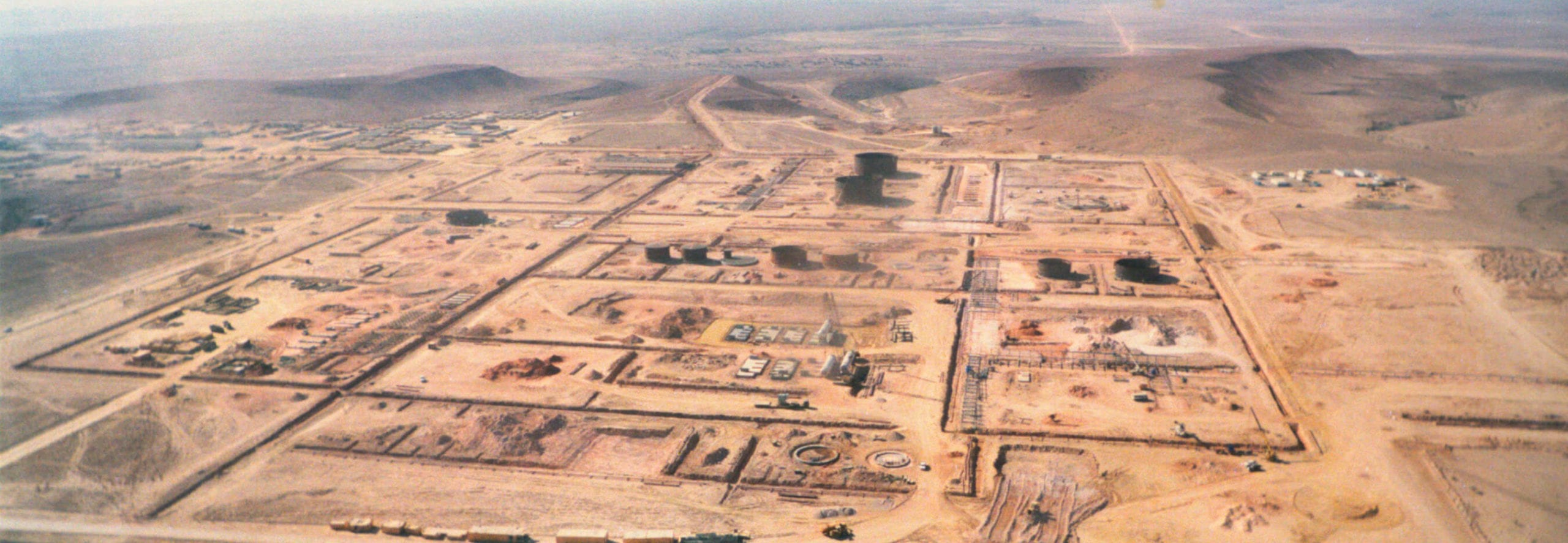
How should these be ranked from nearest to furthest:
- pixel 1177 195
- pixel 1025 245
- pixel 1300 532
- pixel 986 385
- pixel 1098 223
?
pixel 1300 532, pixel 986 385, pixel 1025 245, pixel 1098 223, pixel 1177 195

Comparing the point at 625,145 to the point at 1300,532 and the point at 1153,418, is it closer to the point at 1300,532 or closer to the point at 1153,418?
the point at 1153,418

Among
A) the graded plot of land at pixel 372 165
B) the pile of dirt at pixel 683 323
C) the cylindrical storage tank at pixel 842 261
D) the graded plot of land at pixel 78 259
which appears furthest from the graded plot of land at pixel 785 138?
the graded plot of land at pixel 78 259

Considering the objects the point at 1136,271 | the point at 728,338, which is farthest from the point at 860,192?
the point at 728,338

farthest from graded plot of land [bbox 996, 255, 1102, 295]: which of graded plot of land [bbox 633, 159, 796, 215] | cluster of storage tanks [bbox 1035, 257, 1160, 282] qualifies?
graded plot of land [bbox 633, 159, 796, 215]

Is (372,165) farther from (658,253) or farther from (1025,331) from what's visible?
(1025,331)

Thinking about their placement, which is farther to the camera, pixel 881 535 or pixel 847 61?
pixel 847 61

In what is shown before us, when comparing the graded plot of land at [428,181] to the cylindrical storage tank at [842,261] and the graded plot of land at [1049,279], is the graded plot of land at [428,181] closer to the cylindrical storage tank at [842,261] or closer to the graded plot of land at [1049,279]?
the cylindrical storage tank at [842,261]

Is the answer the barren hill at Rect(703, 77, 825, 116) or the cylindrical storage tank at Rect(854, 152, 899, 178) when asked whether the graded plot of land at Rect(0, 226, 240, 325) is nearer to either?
the cylindrical storage tank at Rect(854, 152, 899, 178)

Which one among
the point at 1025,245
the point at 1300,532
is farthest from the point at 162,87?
the point at 1300,532
